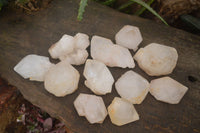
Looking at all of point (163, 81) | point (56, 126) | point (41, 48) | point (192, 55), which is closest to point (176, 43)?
point (192, 55)

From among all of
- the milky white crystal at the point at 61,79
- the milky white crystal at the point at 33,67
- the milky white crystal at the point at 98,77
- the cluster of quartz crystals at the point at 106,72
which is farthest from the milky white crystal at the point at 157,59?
the milky white crystal at the point at 33,67

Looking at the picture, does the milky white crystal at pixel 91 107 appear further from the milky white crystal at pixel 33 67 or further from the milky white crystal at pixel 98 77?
the milky white crystal at pixel 33 67

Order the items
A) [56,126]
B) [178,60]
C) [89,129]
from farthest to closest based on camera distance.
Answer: [56,126], [178,60], [89,129]

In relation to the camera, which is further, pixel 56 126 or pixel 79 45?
pixel 56 126

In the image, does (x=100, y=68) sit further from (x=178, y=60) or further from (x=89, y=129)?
(x=178, y=60)

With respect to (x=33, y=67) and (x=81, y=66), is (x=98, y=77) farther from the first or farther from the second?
(x=33, y=67)

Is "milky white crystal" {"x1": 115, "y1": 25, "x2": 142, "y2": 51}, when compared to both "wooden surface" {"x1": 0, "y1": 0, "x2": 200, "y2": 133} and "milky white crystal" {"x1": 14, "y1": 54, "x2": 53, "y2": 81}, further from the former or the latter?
"milky white crystal" {"x1": 14, "y1": 54, "x2": 53, "y2": 81}
